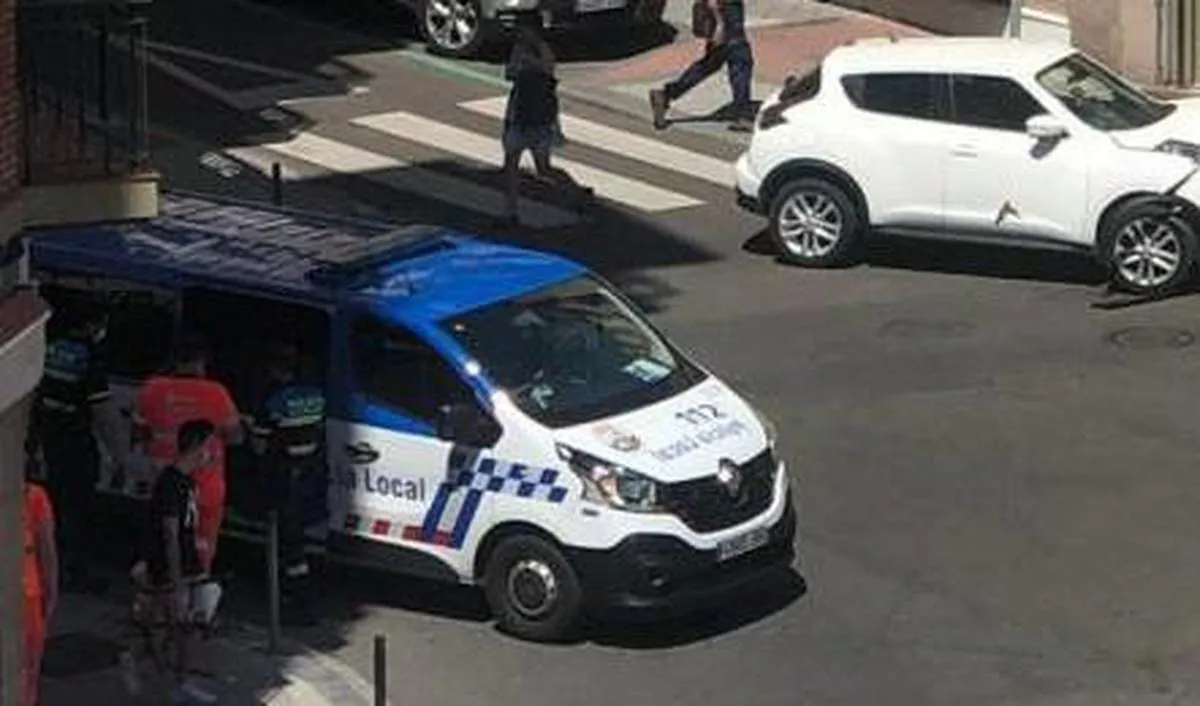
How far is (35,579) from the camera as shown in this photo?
11500 mm

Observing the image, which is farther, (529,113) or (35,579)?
(529,113)

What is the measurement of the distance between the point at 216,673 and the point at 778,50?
17067 mm

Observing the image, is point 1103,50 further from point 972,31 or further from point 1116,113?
point 1116,113

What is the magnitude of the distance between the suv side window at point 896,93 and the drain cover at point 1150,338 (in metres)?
2.68

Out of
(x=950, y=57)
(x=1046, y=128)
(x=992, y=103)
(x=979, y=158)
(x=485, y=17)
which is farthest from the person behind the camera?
(x=485, y=17)

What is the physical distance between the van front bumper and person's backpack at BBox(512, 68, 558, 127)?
30.6 ft

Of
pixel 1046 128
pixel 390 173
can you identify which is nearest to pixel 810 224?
pixel 1046 128

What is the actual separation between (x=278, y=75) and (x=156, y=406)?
15172 mm

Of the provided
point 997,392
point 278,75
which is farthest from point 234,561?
point 278,75

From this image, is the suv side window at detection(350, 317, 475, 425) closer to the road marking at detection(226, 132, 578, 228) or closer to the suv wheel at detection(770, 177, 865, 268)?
the suv wheel at detection(770, 177, 865, 268)

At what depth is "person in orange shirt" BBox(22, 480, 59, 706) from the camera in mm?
11398

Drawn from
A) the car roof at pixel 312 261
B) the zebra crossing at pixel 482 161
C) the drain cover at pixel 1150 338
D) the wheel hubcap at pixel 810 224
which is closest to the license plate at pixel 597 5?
the zebra crossing at pixel 482 161

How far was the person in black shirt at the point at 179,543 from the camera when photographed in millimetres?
12617

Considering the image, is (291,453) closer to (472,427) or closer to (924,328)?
(472,427)
